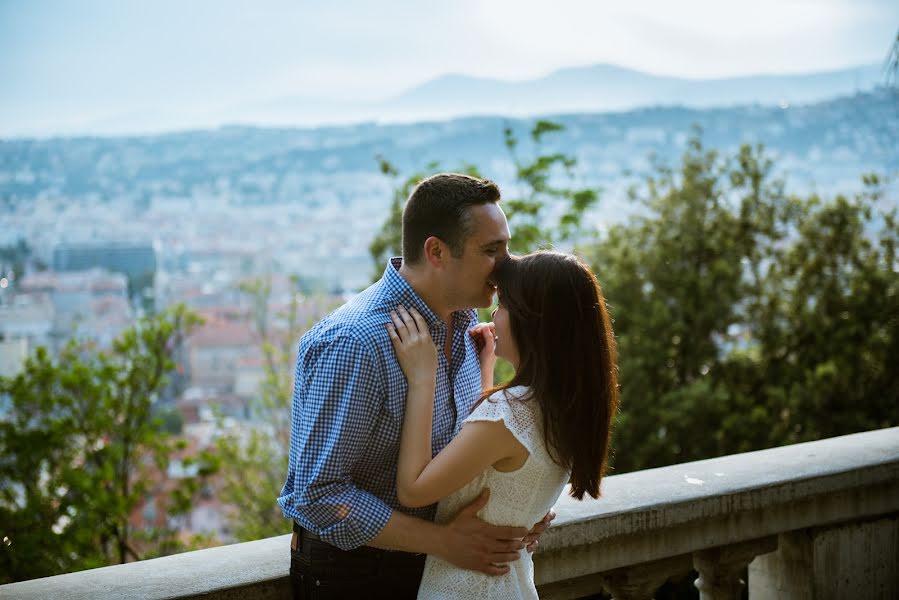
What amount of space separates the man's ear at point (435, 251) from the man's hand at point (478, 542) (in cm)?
55

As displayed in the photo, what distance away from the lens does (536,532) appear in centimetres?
215

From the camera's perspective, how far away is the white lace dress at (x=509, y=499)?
201 cm

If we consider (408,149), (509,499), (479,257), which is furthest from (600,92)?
(509,499)

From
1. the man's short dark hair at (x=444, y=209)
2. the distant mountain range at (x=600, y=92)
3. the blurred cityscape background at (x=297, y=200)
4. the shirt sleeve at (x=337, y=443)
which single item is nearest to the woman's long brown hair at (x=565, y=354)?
the man's short dark hair at (x=444, y=209)

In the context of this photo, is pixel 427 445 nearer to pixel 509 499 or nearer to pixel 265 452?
pixel 509 499

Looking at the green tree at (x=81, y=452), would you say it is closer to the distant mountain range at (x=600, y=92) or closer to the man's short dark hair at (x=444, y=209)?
the man's short dark hair at (x=444, y=209)

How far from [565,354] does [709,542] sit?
2.86ft

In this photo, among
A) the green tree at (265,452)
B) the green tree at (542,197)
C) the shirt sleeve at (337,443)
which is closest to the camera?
the shirt sleeve at (337,443)

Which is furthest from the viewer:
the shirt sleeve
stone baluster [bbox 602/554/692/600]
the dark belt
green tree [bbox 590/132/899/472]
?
green tree [bbox 590/132/899/472]

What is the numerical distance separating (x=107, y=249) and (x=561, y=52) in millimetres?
25863

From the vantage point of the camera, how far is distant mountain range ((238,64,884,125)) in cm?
2633

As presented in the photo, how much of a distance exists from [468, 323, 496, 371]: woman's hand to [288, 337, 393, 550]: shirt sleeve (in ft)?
1.82

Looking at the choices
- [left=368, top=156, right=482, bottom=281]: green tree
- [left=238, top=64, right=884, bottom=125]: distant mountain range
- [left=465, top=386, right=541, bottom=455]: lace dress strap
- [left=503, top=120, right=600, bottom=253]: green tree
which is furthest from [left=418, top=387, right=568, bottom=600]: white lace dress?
[left=238, top=64, right=884, bottom=125]: distant mountain range

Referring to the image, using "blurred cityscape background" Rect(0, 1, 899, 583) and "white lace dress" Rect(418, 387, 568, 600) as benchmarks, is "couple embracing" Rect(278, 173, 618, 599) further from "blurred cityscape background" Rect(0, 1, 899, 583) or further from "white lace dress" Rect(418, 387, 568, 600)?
"blurred cityscape background" Rect(0, 1, 899, 583)
